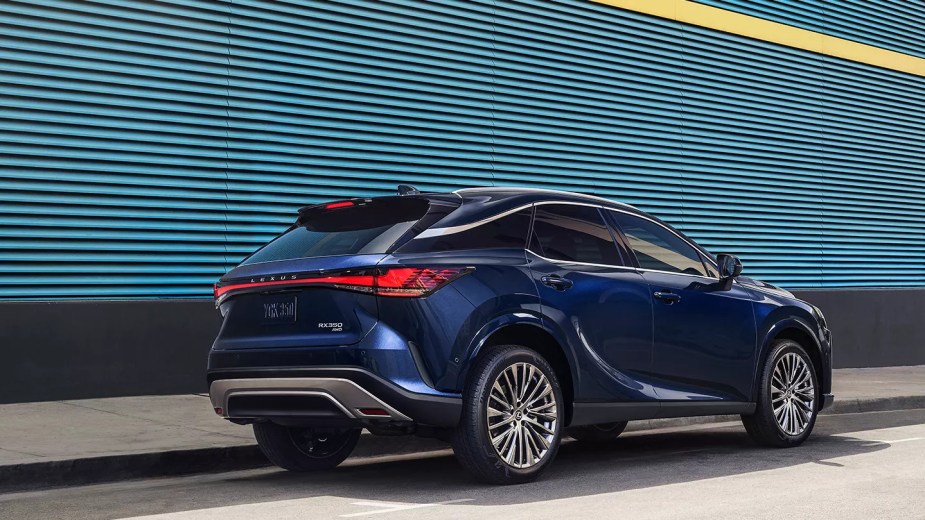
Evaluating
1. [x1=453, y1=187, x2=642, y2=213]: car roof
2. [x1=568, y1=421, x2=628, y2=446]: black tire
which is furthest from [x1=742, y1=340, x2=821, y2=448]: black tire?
[x1=453, y1=187, x2=642, y2=213]: car roof

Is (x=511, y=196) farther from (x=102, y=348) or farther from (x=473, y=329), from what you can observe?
(x=102, y=348)

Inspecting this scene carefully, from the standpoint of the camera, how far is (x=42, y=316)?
988 centimetres

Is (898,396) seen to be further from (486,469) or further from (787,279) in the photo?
(486,469)

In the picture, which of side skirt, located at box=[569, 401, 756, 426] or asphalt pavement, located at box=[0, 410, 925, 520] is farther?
side skirt, located at box=[569, 401, 756, 426]

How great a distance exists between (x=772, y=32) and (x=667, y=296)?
10.3 m

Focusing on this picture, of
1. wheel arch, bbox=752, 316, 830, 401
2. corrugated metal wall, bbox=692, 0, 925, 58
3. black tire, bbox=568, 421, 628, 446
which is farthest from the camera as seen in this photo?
corrugated metal wall, bbox=692, 0, 925, 58

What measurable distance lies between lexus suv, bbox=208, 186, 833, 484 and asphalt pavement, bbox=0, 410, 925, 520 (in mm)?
364

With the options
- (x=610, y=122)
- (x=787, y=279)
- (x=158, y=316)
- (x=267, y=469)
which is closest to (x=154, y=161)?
(x=158, y=316)

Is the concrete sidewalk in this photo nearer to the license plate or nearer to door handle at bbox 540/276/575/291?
the license plate

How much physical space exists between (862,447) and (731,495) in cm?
278

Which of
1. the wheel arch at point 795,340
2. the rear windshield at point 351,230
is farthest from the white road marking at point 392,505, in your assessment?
the wheel arch at point 795,340

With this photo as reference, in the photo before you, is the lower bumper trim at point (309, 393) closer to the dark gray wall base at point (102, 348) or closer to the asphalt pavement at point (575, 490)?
the asphalt pavement at point (575, 490)

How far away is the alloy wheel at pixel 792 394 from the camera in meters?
8.52

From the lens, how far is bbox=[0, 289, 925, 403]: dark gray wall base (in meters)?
9.79
